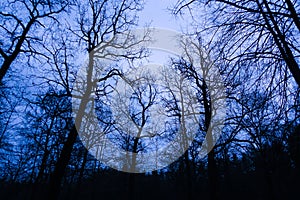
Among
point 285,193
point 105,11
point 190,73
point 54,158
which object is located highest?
point 105,11

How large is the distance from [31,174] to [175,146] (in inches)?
634

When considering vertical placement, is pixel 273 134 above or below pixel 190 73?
below

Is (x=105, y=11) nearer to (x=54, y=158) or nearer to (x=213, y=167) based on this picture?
(x=213, y=167)

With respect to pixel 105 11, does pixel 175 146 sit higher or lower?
lower

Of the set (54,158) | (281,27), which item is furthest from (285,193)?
(54,158)

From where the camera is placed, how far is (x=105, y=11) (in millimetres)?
10359

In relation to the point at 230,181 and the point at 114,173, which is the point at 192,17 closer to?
the point at 230,181

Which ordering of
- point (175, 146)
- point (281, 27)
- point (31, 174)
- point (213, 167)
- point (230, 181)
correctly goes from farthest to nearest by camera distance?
point (230, 181) < point (31, 174) < point (175, 146) < point (213, 167) < point (281, 27)

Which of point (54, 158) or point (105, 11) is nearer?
point (105, 11)

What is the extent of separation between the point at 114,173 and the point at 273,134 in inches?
1026

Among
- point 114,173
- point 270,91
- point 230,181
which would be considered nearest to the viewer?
point 270,91

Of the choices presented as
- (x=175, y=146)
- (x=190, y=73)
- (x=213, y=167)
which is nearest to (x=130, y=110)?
(x=175, y=146)

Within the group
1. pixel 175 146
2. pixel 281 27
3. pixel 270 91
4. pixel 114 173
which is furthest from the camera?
pixel 114 173

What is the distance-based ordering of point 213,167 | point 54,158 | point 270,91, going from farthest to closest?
point 54,158
point 213,167
point 270,91
